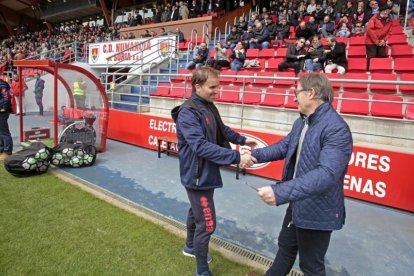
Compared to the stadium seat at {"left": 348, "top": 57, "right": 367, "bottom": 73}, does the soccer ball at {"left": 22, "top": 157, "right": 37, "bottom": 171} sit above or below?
below

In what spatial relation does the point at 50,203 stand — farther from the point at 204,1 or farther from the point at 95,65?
the point at 204,1

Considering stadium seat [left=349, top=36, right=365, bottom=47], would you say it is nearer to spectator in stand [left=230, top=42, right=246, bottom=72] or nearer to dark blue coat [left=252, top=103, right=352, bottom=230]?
spectator in stand [left=230, top=42, right=246, bottom=72]

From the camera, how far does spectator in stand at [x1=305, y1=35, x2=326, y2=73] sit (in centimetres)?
742

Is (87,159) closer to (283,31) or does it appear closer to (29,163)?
(29,163)

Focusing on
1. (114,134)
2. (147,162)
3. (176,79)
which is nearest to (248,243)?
(147,162)

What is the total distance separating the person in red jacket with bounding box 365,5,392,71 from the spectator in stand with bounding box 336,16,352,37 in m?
1.52

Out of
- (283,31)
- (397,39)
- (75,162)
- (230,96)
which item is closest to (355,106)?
(230,96)

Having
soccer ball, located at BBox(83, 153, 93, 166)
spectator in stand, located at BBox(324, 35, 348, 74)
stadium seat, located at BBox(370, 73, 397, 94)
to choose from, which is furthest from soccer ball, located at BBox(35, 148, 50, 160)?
stadium seat, located at BBox(370, 73, 397, 94)

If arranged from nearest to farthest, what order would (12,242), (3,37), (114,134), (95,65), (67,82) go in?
(12,242), (67,82), (114,134), (95,65), (3,37)

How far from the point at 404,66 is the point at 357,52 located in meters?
1.62

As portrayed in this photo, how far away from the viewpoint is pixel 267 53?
31.1ft

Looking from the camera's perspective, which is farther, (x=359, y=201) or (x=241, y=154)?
(x=359, y=201)

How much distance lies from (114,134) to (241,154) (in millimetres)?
6802

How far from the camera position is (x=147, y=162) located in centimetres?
637
